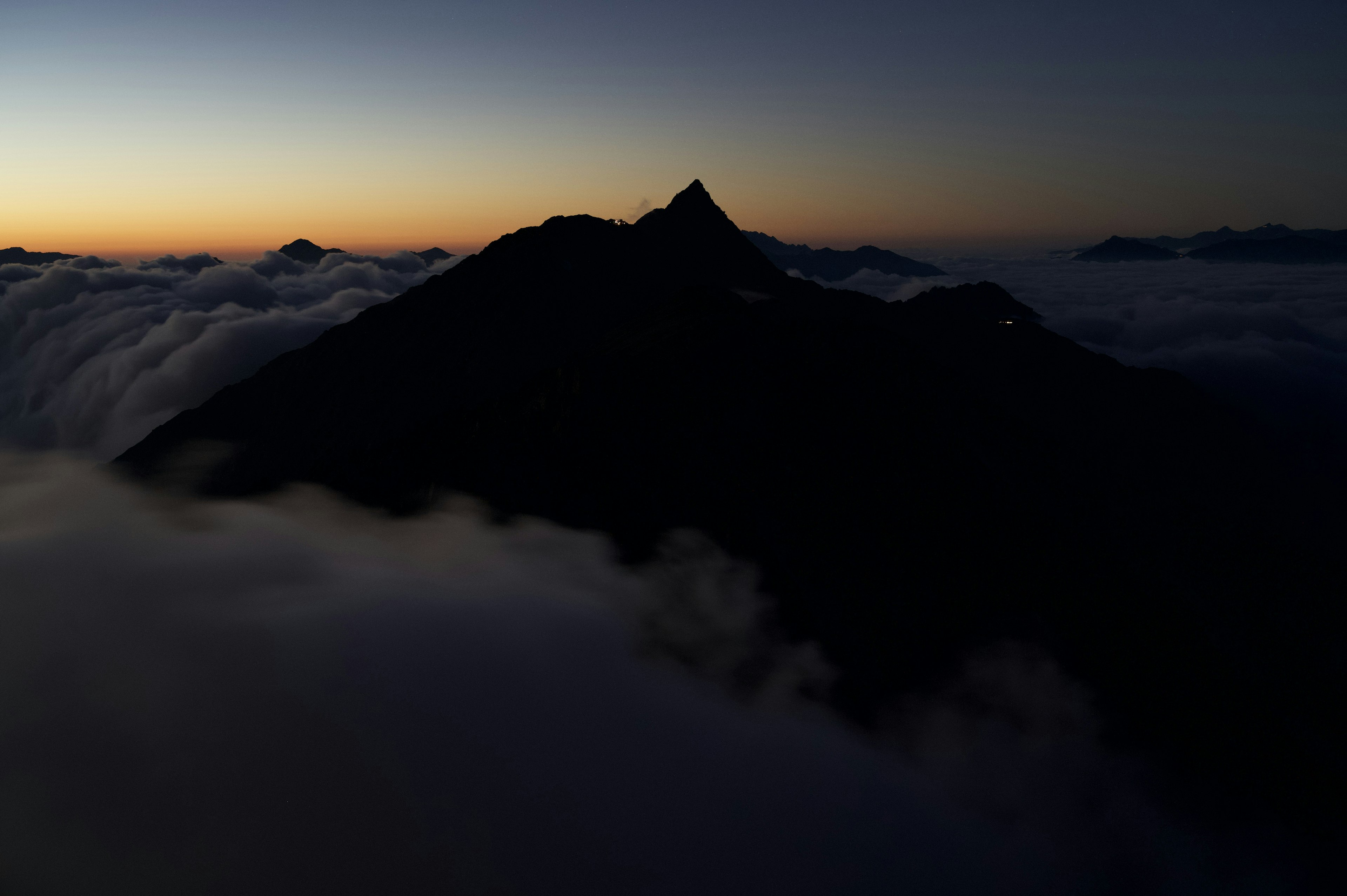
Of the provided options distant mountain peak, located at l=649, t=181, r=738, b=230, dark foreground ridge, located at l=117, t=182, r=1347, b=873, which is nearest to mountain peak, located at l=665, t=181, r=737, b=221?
distant mountain peak, located at l=649, t=181, r=738, b=230

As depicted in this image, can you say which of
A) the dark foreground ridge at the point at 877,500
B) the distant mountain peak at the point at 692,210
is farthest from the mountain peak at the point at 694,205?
the dark foreground ridge at the point at 877,500

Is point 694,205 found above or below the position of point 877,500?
above

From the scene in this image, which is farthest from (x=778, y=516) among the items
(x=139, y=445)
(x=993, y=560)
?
(x=139, y=445)

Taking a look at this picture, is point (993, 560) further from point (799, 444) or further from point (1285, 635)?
point (1285, 635)

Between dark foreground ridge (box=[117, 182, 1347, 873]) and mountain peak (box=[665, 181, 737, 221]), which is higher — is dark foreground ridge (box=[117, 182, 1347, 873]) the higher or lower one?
the lower one

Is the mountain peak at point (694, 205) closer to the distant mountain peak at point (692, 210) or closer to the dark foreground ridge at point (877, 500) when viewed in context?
the distant mountain peak at point (692, 210)

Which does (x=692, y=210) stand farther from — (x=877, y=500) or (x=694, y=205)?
(x=877, y=500)

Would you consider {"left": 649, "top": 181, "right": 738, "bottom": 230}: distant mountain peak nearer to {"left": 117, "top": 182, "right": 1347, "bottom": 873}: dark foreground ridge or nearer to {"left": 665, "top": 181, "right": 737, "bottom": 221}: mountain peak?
{"left": 665, "top": 181, "right": 737, "bottom": 221}: mountain peak

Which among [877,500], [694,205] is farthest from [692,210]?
[877,500]
